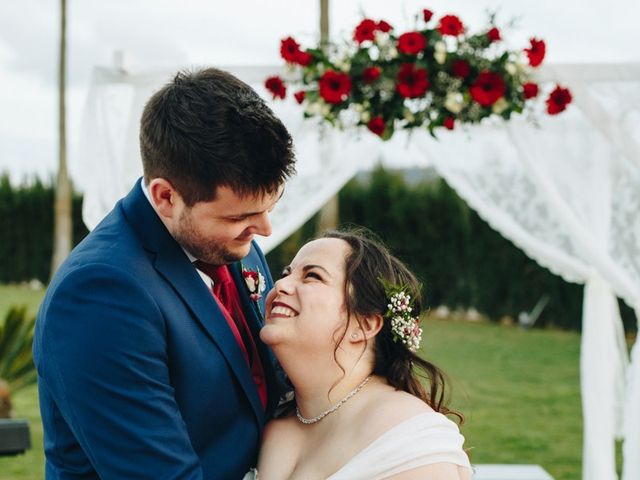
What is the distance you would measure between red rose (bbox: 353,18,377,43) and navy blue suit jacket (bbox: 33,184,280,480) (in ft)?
9.15

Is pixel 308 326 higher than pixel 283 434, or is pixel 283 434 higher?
pixel 308 326

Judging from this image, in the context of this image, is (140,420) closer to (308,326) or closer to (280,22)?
(308,326)

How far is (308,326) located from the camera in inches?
92.7

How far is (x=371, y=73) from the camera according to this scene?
4730 millimetres

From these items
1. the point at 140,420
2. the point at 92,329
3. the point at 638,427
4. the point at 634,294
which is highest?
the point at 92,329

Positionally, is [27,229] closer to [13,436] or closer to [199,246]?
[13,436]

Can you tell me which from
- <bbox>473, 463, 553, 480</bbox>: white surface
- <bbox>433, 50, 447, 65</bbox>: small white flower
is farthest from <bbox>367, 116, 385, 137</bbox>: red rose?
<bbox>473, 463, 553, 480</bbox>: white surface

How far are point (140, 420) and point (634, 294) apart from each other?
3.71 m

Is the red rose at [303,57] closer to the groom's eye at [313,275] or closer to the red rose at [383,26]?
the red rose at [383,26]

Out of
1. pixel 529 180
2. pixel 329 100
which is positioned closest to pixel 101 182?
pixel 329 100

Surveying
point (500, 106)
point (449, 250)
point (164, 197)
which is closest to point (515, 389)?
point (449, 250)

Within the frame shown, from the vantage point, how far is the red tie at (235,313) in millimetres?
2285

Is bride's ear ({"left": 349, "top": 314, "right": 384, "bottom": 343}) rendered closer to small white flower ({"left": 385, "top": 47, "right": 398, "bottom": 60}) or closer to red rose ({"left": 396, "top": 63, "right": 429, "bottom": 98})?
red rose ({"left": 396, "top": 63, "right": 429, "bottom": 98})

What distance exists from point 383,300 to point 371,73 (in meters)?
Result: 2.46
